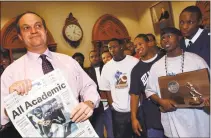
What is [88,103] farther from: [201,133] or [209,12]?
[209,12]

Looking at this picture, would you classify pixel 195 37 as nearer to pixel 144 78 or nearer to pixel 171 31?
pixel 171 31

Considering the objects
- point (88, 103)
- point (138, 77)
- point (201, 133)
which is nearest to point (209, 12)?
point (138, 77)

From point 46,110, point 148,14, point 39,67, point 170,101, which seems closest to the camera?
point 46,110

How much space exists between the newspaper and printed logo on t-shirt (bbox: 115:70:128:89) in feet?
0.97

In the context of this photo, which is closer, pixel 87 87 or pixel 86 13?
pixel 87 87

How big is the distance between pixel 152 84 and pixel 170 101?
0.11 meters

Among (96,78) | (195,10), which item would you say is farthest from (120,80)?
(195,10)

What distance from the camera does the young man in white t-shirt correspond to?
3.73 ft

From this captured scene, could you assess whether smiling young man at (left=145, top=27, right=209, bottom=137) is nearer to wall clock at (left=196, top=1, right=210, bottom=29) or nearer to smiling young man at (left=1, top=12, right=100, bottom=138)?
wall clock at (left=196, top=1, right=210, bottom=29)

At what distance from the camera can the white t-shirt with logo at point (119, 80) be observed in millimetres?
1135

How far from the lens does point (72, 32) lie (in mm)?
1150

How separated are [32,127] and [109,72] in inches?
17.9

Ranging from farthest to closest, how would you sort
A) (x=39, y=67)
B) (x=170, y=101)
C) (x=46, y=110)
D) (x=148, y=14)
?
1. (x=148, y=14)
2. (x=170, y=101)
3. (x=39, y=67)
4. (x=46, y=110)

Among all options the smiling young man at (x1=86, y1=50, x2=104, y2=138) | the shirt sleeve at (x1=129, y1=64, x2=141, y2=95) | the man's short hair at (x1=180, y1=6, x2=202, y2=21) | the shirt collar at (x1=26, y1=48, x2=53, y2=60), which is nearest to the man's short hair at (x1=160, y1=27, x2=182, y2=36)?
the man's short hair at (x1=180, y1=6, x2=202, y2=21)
